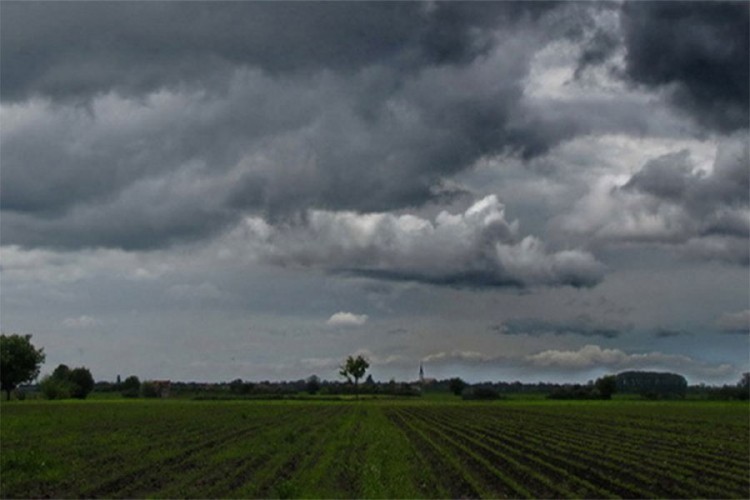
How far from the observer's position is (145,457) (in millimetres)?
37594

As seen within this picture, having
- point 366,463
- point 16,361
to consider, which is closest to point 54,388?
point 16,361

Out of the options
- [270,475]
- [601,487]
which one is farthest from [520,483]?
[270,475]

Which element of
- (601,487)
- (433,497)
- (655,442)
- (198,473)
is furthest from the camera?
(655,442)

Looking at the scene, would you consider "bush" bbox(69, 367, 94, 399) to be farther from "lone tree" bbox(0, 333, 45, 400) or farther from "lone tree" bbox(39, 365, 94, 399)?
"lone tree" bbox(0, 333, 45, 400)

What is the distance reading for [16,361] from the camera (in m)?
158

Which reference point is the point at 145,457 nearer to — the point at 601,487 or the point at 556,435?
the point at 601,487

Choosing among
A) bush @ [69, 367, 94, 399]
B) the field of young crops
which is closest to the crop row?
the field of young crops

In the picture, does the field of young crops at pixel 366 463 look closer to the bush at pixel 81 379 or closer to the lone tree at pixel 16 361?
the lone tree at pixel 16 361

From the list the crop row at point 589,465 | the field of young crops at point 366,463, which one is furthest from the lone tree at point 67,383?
the crop row at point 589,465

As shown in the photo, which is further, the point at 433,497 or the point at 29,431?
the point at 29,431

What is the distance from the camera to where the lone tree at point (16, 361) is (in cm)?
15550

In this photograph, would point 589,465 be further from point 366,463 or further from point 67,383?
point 67,383

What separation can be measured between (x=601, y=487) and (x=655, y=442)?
910 inches

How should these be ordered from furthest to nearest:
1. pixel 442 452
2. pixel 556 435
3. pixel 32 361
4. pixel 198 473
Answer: pixel 32 361 → pixel 556 435 → pixel 442 452 → pixel 198 473
